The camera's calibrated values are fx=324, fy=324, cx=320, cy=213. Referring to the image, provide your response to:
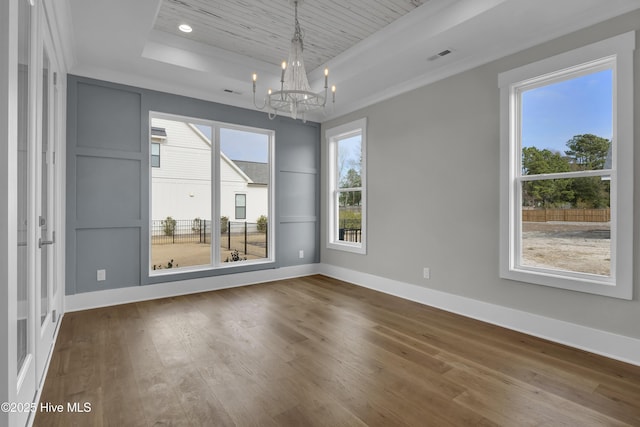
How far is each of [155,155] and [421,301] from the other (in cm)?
380

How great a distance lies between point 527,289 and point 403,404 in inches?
72.0

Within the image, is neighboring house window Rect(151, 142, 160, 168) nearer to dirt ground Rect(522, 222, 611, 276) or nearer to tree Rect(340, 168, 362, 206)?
tree Rect(340, 168, 362, 206)

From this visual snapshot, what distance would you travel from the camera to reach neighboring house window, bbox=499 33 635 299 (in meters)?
2.44

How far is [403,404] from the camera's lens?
189cm

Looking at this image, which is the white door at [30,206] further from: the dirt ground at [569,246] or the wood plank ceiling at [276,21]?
the dirt ground at [569,246]

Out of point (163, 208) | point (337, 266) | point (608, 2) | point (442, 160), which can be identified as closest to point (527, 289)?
point (442, 160)

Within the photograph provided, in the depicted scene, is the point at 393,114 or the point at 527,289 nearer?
the point at 527,289

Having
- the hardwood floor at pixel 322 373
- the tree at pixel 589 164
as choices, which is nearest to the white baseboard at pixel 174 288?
the hardwood floor at pixel 322 373

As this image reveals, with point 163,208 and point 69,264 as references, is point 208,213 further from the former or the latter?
point 69,264

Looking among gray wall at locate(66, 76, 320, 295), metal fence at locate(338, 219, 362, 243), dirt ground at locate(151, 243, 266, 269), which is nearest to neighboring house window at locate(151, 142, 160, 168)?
gray wall at locate(66, 76, 320, 295)

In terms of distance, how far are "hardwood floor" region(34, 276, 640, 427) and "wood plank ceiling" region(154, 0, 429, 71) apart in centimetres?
304

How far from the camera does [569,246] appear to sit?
9.23ft

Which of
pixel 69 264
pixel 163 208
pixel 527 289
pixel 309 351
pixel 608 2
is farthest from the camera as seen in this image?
pixel 163 208

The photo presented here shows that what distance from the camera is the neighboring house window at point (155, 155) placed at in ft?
13.6
